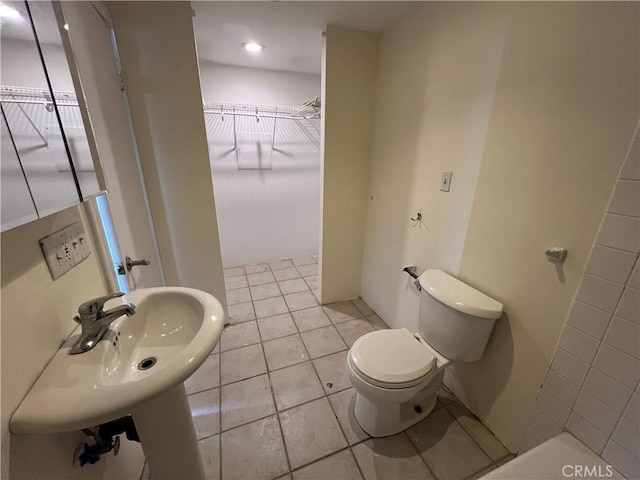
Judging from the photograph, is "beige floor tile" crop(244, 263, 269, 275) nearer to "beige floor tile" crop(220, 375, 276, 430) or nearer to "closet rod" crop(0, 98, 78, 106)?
"beige floor tile" crop(220, 375, 276, 430)

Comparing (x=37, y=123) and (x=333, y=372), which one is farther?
(x=333, y=372)

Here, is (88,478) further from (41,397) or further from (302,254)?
(302,254)

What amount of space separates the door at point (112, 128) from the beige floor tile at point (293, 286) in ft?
4.12

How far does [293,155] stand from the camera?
2.89 m

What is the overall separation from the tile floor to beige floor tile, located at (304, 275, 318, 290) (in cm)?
57

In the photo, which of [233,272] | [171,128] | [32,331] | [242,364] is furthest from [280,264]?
[32,331]

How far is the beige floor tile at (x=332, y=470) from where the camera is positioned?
1116mm

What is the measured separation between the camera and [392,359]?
1.18 metres

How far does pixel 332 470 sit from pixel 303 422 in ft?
0.84

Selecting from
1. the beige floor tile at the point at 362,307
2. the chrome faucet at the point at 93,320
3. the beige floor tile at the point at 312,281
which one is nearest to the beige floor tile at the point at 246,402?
the chrome faucet at the point at 93,320

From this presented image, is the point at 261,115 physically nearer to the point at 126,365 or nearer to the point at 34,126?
the point at 34,126

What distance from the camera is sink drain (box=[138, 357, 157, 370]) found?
86 centimetres

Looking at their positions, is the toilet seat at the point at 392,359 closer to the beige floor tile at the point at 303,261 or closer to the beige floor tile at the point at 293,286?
the beige floor tile at the point at 293,286

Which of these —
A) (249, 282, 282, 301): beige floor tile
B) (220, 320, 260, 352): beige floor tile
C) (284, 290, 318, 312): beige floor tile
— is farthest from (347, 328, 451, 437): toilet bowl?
(249, 282, 282, 301): beige floor tile
